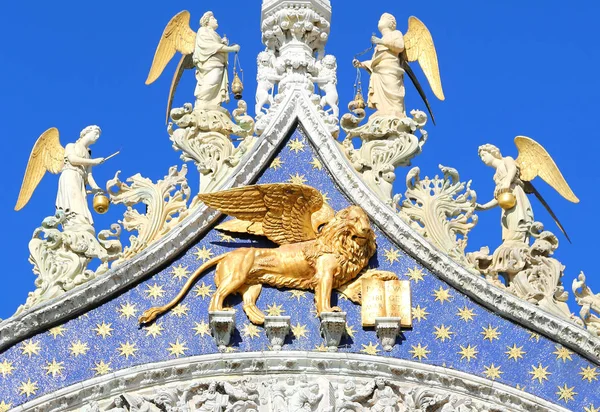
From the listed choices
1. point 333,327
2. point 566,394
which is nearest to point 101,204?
point 333,327

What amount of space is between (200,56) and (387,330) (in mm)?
3333

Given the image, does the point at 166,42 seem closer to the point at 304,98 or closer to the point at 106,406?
the point at 304,98

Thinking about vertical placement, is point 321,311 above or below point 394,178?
below

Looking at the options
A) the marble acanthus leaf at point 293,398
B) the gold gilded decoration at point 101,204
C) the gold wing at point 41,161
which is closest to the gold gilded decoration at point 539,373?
the marble acanthus leaf at point 293,398

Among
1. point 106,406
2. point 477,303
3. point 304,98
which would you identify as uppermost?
point 304,98

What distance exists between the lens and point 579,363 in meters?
18.3

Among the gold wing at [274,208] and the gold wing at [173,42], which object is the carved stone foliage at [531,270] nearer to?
the gold wing at [274,208]

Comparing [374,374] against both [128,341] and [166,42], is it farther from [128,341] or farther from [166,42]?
[166,42]

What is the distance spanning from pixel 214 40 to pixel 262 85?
25.3 inches

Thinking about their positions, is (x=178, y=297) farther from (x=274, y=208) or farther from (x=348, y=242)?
(x=348, y=242)

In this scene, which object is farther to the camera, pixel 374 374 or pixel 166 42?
pixel 166 42

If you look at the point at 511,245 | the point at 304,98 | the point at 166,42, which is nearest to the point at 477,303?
the point at 511,245

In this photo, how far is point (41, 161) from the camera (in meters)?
19.4

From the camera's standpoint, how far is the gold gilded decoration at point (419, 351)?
715 inches
